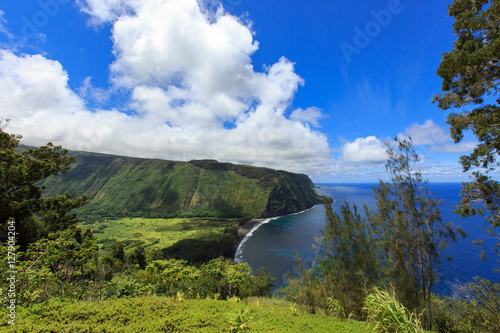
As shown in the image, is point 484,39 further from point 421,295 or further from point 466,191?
point 421,295

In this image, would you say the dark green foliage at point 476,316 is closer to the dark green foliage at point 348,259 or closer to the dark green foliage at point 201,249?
the dark green foliage at point 348,259

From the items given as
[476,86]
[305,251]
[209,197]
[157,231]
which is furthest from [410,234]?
[209,197]

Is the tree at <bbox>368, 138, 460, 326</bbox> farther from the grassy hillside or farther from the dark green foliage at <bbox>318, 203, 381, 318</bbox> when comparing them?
the grassy hillside

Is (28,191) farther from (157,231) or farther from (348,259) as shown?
(157,231)

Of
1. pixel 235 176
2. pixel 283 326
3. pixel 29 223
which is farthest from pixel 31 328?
pixel 235 176

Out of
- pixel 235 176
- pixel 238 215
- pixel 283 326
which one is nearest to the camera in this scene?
pixel 283 326

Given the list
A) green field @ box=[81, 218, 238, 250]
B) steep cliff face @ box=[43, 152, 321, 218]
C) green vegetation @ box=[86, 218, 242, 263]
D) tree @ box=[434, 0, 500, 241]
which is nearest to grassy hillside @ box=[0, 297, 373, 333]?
tree @ box=[434, 0, 500, 241]

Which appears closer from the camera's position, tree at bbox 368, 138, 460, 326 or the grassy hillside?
the grassy hillside

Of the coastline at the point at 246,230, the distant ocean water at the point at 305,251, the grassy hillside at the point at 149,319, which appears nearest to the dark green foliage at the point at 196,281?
the grassy hillside at the point at 149,319
